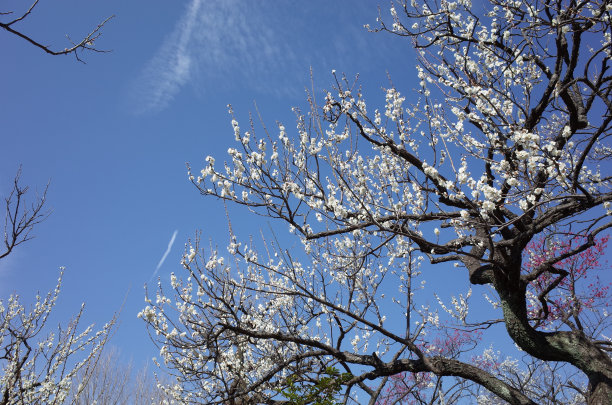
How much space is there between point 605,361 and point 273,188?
12.8 feet

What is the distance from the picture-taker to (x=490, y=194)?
3131 mm

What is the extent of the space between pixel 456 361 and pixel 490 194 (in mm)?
2400

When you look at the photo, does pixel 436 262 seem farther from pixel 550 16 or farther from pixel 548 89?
pixel 550 16

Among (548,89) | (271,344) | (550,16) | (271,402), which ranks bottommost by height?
(271,402)

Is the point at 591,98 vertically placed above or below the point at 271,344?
above

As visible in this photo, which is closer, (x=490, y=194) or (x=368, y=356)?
(x=490, y=194)

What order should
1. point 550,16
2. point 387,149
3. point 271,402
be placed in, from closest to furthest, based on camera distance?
point 550,16
point 387,149
point 271,402

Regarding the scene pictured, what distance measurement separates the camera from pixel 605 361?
423 centimetres

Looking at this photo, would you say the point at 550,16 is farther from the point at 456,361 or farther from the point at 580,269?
the point at 580,269

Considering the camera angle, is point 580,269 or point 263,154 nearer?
point 263,154

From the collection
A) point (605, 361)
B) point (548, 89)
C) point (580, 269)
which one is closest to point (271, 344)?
point (605, 361)

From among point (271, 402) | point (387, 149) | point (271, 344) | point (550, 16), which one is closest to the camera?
point (550, 16)

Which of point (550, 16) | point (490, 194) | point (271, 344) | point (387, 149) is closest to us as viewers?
point (490, 194)

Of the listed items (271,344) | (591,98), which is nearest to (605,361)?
(591,98)
